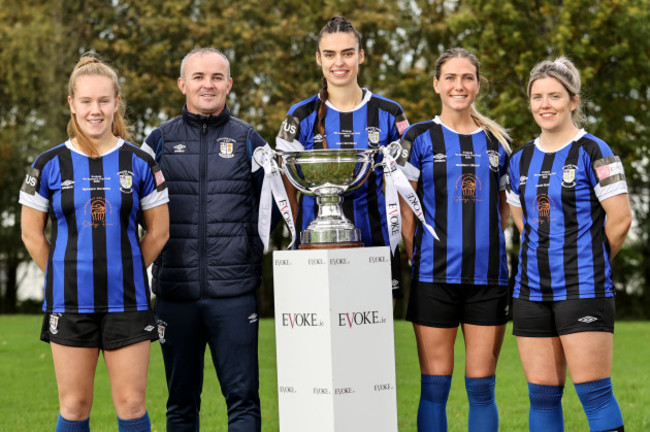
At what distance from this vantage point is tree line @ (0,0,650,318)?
1767 cm

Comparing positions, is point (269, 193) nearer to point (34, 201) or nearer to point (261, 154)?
point (261, 154)

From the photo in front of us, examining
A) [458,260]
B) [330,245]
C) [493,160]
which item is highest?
[493,160]

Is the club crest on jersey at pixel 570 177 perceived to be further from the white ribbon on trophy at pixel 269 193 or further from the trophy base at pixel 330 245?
the white ribbon on trophy at pixel 269 193

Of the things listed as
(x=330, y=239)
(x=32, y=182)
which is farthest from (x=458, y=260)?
(x=32, y=182)

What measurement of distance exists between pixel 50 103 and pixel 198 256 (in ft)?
53.3

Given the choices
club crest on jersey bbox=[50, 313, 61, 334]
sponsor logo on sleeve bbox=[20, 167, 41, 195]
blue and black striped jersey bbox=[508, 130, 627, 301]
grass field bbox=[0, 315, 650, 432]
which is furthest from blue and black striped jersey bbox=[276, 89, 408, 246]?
grass field bbox=[0, 315, 650, 432]

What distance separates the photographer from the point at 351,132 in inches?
174

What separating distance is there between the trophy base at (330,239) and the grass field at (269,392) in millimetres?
3260

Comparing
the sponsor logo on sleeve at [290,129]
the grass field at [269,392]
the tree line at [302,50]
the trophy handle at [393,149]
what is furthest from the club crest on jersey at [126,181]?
the tree line at [302,50]

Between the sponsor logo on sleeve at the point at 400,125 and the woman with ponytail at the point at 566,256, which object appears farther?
the sponsor logo on sleeve at the point at 400,125

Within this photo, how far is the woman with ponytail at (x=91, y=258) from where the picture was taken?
383 centimetres

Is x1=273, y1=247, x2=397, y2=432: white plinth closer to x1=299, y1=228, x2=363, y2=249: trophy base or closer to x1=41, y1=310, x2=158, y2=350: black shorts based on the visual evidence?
x1=299, y1=228, x2=363, y2=249: trophy base

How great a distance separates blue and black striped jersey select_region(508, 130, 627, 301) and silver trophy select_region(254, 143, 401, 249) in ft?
2.48

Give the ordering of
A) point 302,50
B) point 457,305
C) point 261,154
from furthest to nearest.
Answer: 1. point 302,50
2. point 457,305
3. point 261,154
